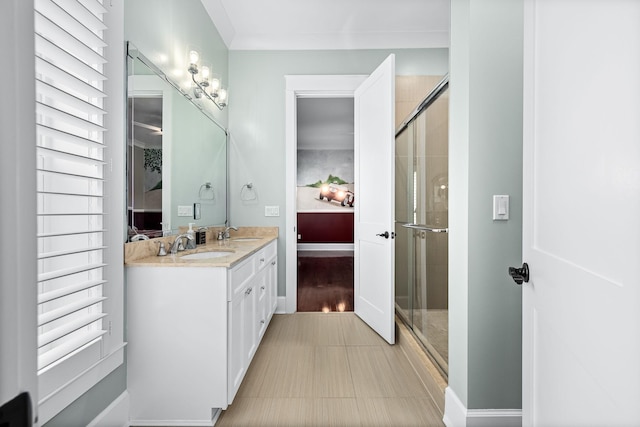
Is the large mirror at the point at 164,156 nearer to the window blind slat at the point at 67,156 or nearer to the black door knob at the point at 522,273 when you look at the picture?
the window blind slat at the point at 67,156

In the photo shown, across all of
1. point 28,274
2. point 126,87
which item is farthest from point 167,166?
point 28,274

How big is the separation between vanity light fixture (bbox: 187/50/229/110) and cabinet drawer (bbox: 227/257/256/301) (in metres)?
1.35

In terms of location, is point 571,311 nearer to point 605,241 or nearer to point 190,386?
point 605,241

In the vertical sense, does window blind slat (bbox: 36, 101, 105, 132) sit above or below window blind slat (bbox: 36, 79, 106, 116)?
below

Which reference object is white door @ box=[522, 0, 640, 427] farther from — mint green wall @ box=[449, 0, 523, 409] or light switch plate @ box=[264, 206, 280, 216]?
light switch plate @ box=[264, 206, 280, 216]

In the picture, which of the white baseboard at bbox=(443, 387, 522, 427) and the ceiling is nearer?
the white baseboard at bbox=(443, 387, 522, 427)

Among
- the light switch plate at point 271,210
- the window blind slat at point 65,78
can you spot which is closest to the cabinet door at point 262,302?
the light switch plate at point 271,210

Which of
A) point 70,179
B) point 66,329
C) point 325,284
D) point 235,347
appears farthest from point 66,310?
point 325,284

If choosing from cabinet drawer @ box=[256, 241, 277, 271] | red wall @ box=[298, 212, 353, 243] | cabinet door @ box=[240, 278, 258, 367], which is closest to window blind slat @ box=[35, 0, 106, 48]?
cabinet door @ box=[240, 278, 258, 367]

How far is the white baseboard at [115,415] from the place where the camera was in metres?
1.37

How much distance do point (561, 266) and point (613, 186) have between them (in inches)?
10.7

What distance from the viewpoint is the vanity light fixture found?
93.4 inches

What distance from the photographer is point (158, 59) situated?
1940mm

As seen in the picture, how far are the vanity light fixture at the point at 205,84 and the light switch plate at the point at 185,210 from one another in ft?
2.74
